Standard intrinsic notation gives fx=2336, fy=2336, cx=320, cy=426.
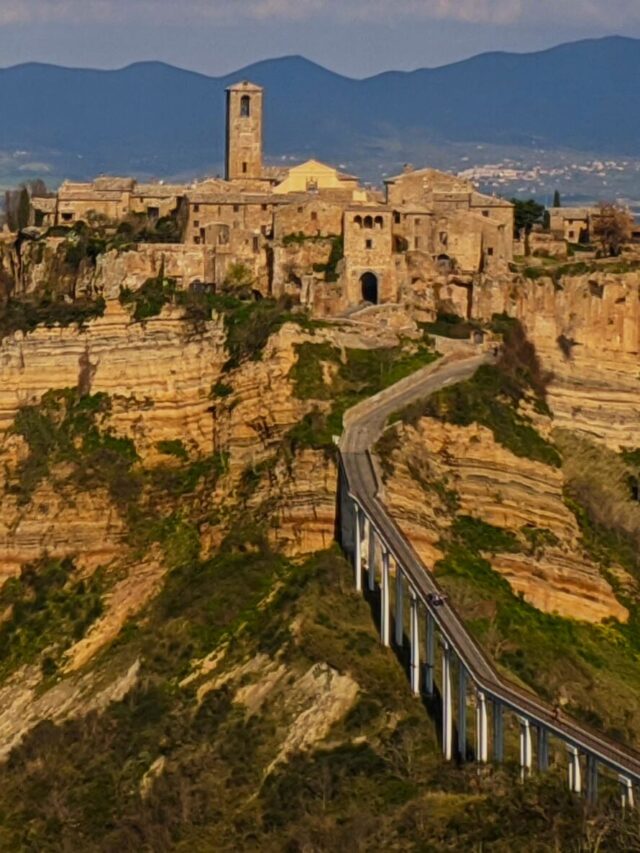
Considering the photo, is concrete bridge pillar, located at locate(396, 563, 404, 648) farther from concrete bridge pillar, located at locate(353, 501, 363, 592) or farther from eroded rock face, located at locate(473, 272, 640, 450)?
eroded rock face, located at locate(473, 272, 640, 450)

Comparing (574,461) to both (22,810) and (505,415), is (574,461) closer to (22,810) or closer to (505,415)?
(505,415)

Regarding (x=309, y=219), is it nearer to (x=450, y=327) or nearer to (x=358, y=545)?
(x=450, y=327)

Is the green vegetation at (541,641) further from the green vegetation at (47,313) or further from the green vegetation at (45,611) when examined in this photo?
the green vegetation at (47,313)

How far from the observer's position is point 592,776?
4291 centimetres

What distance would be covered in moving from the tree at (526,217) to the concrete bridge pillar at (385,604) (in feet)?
76.9

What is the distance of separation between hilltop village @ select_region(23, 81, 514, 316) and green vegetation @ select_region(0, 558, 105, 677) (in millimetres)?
9621

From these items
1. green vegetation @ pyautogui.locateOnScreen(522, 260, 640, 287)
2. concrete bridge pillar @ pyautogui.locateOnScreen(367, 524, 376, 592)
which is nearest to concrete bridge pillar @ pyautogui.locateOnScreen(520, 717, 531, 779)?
concrete bridge pillar @ pyautogui.locateOnScreen(367, 524, 376, 592)

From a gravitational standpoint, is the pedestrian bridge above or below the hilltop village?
below

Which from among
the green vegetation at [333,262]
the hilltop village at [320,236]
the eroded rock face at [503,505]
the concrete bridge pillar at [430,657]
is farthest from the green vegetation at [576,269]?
the concrete bridge pillar at [430,657]

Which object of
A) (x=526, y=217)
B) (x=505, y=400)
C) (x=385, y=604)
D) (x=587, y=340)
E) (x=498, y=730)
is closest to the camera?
(x=498, y=730)

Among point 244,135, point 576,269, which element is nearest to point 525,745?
point 576,269

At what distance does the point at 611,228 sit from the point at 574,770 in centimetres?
3228

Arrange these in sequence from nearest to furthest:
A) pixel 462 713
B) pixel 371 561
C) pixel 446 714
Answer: pixel 462 713 → pixel 446 714 → pixel 371 561

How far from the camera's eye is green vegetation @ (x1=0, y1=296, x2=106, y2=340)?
208 ft
